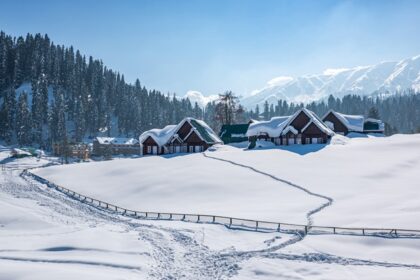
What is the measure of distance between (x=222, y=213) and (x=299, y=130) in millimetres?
36052

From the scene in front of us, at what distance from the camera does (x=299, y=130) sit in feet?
205

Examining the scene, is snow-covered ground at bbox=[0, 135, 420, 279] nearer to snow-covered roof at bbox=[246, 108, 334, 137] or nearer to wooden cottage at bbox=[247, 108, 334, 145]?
wooden cottage at bbox=[247, 108, 334, 145]

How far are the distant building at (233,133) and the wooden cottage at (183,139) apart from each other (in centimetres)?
1172

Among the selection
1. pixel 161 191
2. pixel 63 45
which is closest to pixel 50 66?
pixel 63 45

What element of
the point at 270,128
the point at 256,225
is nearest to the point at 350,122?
the point at 270,128

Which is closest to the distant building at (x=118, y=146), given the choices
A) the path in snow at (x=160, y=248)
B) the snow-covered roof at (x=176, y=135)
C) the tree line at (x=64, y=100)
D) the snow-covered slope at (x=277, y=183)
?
the tree line at (x=64, y=100)

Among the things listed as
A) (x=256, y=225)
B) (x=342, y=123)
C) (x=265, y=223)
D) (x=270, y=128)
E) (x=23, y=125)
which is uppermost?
(x=23, y=125)

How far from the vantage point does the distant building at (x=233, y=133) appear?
79.4 m

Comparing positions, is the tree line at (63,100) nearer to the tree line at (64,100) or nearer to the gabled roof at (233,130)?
the tree line at (64,100)

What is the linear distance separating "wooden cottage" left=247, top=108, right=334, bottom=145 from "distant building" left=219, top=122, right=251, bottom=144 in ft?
41.8

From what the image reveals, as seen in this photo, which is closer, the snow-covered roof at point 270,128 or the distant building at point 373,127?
the snow-covered roof at point 270,128

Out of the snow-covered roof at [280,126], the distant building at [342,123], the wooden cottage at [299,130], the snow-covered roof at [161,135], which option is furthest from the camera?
the distant building at [342,123]

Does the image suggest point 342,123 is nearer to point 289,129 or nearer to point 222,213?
point 289,129

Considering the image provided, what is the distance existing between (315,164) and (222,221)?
21996 mm
